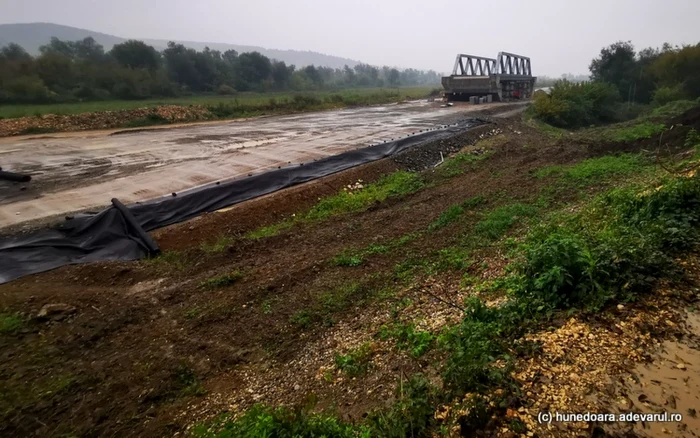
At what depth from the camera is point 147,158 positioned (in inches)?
489

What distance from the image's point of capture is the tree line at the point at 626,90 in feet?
75.4

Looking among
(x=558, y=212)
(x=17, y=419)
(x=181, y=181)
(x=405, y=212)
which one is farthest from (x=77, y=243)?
(x=558, y=212)

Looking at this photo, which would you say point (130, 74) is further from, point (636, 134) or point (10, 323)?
point (636, 134)

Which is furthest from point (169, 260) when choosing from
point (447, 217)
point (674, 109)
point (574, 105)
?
point (674, 109)

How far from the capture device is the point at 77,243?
6.90 m

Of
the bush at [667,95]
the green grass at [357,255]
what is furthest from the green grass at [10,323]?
the bush at [667,95]

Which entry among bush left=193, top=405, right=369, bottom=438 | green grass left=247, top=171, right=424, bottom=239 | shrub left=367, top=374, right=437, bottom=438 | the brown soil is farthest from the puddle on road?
green grass left=247, top=171, right=424, bottom=239

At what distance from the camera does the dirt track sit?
350 inches

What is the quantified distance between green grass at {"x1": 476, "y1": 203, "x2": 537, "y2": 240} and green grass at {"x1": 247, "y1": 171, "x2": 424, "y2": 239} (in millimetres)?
3002

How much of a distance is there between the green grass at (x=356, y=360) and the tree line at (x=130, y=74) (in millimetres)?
36585

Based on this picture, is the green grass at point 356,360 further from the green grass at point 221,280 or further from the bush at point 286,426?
the green grass at point 221,280

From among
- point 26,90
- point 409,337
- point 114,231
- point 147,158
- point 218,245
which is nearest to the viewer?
point 409,337

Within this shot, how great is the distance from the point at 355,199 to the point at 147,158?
25.1 ft

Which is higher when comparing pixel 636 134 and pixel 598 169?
pixel 636 134
